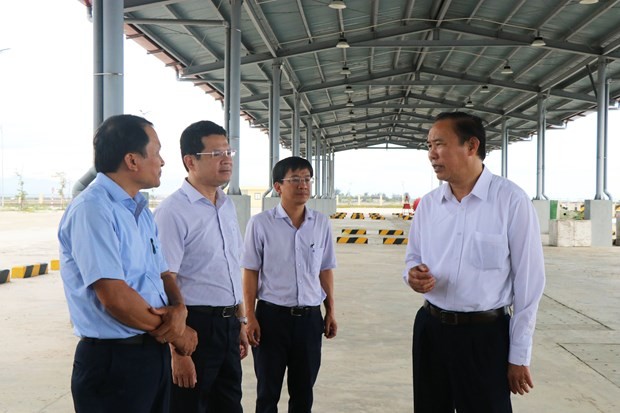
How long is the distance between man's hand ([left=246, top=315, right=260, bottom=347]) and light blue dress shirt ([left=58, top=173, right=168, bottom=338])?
1096 millimetres

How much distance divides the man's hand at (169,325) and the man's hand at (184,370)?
0.42m

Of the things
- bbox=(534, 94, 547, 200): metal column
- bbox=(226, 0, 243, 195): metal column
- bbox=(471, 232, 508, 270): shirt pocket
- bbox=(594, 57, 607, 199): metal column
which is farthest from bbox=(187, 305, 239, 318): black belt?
bbox=(534, 94, 547, 200): metal column

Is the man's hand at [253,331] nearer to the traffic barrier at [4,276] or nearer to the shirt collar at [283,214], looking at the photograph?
the shirt collar at [283,214]

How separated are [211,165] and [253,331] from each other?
98 centimetres

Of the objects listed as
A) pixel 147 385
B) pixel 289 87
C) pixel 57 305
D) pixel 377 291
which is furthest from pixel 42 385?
pixel 289 87

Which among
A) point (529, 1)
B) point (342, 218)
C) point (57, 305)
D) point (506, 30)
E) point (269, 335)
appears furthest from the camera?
point (342, 218)

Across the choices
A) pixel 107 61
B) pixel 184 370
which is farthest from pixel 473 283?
pixel 107 61

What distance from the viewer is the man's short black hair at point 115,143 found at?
237cm

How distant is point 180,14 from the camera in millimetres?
12625

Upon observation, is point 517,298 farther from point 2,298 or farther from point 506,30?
point 506,30

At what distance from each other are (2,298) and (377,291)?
5.32m

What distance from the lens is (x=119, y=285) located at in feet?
7.10

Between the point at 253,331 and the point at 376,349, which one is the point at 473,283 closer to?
the point at 253,331

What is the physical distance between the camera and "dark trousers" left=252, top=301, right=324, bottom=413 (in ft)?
11.2
